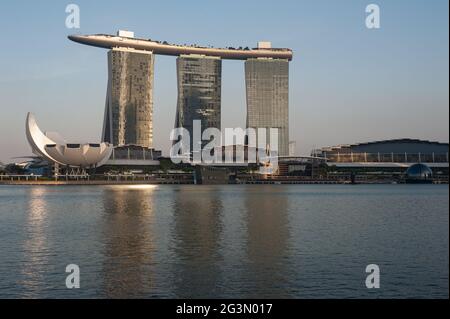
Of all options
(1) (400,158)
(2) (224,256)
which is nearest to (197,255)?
(2) (224,256)

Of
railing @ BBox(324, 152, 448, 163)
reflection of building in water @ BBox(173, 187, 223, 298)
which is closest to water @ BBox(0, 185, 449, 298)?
reflection of building in water @ BBox(173, 187, 223, 298)

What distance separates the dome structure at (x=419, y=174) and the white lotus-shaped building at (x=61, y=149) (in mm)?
86825

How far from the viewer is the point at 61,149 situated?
147500 mm

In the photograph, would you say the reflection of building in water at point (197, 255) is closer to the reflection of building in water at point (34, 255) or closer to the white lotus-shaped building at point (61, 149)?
the reflection of building in water at point (34, 255)

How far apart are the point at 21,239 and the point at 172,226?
1045 centimetres

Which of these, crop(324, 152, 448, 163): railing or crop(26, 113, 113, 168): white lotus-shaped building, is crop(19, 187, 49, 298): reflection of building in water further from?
crop(324, 152, 448, 163): railing

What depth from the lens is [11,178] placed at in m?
164

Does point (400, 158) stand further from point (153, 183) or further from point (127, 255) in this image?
point (127, 255)

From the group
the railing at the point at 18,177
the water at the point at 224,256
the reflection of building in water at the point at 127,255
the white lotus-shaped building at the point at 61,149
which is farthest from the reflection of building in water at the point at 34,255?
the railing at the point at 18,177

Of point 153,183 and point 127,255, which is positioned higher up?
point 127,255

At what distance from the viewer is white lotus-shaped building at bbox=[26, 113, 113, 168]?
14412 centimetres

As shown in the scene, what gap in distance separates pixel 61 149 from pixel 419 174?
9975cm

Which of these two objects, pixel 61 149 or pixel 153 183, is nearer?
pixel 61 149
